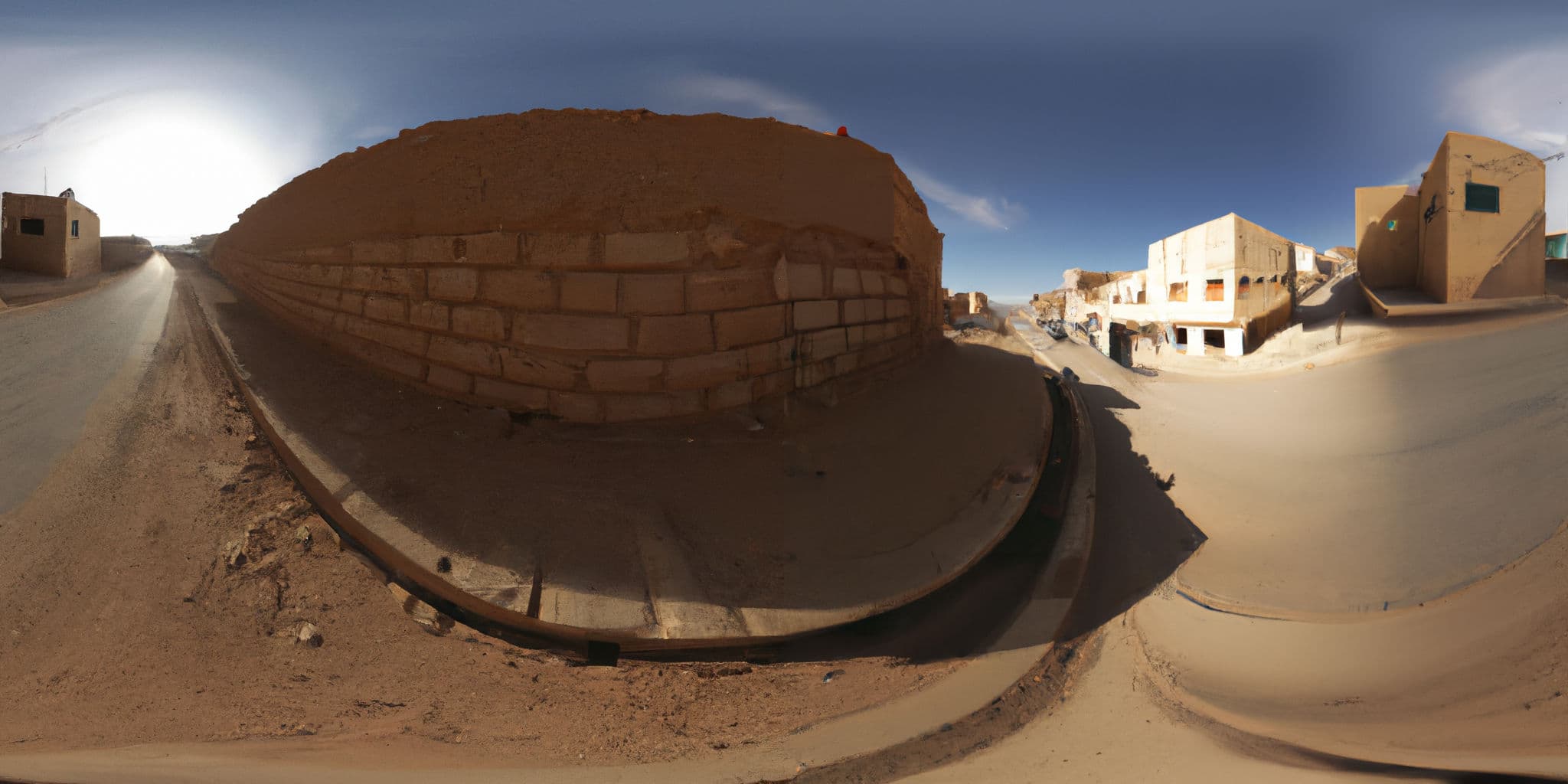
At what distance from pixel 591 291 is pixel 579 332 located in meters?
0.28

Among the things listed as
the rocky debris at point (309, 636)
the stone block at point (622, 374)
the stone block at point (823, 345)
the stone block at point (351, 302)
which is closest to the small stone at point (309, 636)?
the rocky debris at point (309, 636)

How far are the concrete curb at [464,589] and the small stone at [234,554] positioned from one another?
0.35m

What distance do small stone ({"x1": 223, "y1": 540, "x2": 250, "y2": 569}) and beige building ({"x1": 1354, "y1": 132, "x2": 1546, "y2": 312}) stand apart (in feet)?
40.8

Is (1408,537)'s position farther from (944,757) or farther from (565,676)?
(565,676)

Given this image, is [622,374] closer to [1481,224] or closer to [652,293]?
[652,293]

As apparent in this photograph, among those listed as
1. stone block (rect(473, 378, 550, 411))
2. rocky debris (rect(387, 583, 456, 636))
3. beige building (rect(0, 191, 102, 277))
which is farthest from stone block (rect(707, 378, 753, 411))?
beige building (rect(0, 191, 102, 277))

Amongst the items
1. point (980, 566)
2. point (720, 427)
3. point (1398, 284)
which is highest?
point (1398, 284)

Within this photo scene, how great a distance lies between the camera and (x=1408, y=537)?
224cm

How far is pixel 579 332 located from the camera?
338 cm

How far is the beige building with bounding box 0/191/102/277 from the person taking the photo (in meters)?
12.9

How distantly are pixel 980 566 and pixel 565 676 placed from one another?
2.22m

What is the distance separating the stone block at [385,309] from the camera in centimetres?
403

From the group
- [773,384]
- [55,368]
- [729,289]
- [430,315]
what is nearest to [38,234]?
[55,368]

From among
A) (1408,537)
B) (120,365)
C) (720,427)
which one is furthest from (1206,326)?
(120,365)
